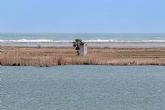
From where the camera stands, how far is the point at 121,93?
3491 cm

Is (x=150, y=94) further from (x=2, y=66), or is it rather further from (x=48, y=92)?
(x=2, y=66)

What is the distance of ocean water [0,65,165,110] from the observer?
30.5 meters

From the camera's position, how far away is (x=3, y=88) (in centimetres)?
3672

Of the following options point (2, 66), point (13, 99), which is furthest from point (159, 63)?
point (13, 99)

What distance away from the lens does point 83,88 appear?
122 ft

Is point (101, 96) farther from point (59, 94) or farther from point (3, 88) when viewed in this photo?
point (3, 88)

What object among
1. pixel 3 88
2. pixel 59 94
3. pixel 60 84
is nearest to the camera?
pixel 59 94

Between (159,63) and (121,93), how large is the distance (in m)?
15.6

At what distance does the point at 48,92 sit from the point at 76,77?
8190 millimetres

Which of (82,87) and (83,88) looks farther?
(82,87)

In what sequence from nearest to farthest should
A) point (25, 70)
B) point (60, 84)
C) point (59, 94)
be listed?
point (59, 94)
point (60, 84)
point (25, 70)

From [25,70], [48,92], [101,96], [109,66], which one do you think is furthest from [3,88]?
[109,66]

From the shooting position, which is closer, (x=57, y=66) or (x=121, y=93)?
(x=121, y=93)

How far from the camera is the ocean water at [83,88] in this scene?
30.5 meters
